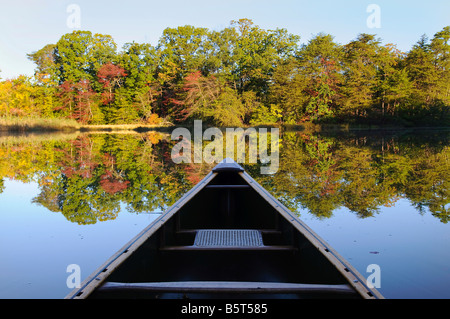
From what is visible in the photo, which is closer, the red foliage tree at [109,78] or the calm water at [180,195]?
the calm water at [180,195]

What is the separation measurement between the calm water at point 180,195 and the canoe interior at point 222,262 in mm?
381

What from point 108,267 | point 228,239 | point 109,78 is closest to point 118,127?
point 109,78

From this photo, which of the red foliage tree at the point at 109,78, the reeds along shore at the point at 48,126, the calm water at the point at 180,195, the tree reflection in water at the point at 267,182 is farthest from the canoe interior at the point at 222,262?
the red foliage tree at the point at 109,78

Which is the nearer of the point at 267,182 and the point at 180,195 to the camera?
the point at 180,195

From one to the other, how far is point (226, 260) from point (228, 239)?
8.1 inches

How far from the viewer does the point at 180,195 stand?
12.3 ft

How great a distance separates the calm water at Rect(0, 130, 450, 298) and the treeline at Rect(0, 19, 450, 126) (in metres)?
14.9

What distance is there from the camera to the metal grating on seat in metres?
1.94

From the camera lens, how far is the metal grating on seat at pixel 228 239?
194cm

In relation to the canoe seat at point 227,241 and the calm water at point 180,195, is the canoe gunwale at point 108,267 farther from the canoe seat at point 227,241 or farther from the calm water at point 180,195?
the calm water at point 180,195

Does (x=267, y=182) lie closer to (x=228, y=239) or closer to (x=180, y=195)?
(x=180, y=195)

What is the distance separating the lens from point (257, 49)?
81.4ft

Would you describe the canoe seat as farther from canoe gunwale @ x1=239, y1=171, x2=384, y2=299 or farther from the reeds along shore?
the reeds along shore

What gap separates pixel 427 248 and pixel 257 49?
79.8 feet
